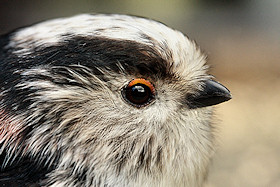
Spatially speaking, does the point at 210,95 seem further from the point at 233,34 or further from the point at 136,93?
the point at 233,34

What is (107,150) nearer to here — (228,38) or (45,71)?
(45,71)

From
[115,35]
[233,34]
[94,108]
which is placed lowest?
[94,108]

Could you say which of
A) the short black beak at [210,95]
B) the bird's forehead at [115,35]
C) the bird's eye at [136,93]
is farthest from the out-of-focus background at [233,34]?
the bird's eye at [136,93]

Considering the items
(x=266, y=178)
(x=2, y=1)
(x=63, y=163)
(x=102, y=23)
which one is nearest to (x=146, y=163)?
(x=63, y=163)

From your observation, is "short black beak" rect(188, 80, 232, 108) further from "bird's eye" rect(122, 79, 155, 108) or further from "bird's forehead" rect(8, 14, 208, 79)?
"bird's eye" rect(122, 79, 155, 108)

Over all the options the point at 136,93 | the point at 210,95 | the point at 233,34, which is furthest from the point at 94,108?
the point at 233,34

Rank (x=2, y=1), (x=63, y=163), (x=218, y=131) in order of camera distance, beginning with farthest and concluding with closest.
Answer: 1. (x=2, y=1)
2. (x=218, y=131)
3. (x=63, y=163)
